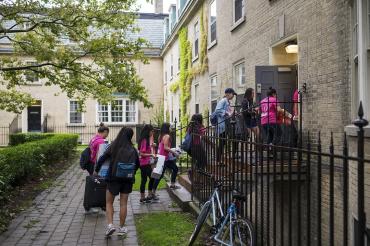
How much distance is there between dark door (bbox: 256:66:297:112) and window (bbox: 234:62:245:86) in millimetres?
3403

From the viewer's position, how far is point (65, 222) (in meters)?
8.61

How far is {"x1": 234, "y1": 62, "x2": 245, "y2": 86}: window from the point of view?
14.4 meters

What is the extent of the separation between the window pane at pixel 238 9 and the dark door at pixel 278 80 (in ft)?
13.4

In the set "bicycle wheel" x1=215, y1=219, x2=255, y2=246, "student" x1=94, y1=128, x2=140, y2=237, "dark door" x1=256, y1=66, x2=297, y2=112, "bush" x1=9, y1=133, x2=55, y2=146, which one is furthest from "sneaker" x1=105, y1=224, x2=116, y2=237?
"bush" x1=9, y1=133, x2=55, y2=146

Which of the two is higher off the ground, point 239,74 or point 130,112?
point 239,74

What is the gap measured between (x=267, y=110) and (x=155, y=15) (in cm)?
3259

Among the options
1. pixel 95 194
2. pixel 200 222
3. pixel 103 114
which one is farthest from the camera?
pixel 103 114

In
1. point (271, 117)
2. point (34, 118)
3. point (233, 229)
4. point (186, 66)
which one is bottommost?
point (233, 229)

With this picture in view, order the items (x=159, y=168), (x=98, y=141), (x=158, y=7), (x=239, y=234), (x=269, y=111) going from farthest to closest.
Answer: (x=158, y=7) → (x=159, y=168) → (x=98, y=141) → (x=269, y=111) → (x=239, y=234)

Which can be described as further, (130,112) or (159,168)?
(130,112)

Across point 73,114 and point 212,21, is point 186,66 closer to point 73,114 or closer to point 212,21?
point 212,21

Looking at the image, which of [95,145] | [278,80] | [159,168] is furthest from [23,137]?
[278,80]

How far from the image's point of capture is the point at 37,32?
15031 mm

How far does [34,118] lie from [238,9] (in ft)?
80.6
